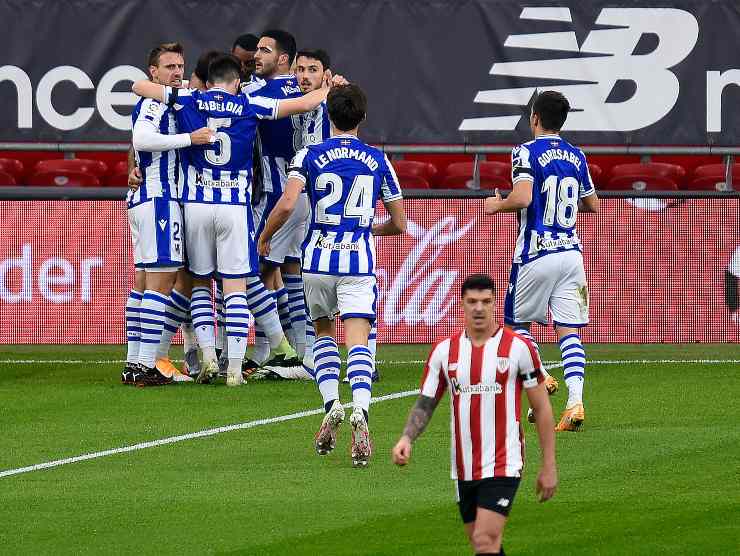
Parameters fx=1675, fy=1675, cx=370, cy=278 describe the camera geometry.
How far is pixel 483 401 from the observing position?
580 cm

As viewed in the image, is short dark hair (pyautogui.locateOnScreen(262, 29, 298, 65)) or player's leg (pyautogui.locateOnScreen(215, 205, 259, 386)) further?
short dark hair (pyautogui.locateOnScreen(262, 29, 298, 65))

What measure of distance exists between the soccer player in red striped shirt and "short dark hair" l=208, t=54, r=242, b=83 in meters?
6.16

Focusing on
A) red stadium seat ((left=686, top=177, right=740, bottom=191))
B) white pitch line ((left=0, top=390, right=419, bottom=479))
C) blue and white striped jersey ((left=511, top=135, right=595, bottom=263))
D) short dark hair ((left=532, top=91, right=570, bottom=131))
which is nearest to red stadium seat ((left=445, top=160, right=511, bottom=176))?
red stadium seat ((left=686, top=177, right=740, bottom=191))

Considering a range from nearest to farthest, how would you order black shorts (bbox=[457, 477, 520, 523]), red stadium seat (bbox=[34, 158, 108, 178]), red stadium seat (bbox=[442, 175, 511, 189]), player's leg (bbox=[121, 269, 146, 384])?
black shorts (bbox=[457, 477, 520, 523]), player's leg (bbox=[121, 269, 146, 384]), red stadium seat (bbox=[442, 175, 511, 189]), red stadium seat (bbox=[34, 158, 108, 178])

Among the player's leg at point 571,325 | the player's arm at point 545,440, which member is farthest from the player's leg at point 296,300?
the player's arm at point 545,440

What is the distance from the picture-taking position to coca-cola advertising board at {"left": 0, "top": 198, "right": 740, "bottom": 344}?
14.5 metres

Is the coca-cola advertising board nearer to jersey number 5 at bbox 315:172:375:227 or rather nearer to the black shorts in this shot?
jersey number 5 at bbox 315:172:375:227

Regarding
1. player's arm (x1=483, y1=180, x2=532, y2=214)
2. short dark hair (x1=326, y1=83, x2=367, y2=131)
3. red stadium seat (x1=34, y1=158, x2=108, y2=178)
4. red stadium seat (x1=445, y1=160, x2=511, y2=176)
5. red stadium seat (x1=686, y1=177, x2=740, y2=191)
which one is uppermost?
red stadium seat (x1=34, y1=158, x2=108, y2=178)

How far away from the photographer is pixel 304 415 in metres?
10.4

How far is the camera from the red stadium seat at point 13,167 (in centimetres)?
1711

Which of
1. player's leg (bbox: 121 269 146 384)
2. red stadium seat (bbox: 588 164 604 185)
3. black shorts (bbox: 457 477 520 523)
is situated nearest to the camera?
black shorts (bbox: 457 477 520 523)

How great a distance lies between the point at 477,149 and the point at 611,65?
191 centimetres

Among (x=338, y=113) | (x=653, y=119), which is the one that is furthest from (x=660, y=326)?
(x=338, y=113)

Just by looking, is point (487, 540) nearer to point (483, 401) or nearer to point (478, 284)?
point (483, 401)
